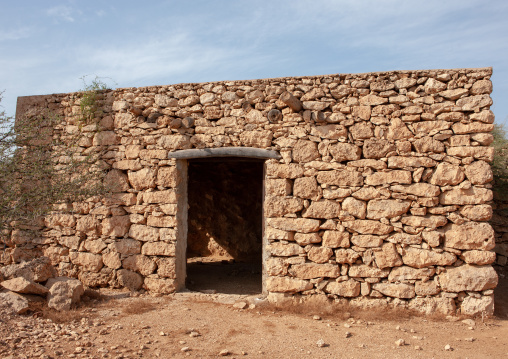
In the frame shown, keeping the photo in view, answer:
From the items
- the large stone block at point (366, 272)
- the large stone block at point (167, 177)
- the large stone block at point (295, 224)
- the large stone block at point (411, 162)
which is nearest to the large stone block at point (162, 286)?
the large stone block at point (167, 177)

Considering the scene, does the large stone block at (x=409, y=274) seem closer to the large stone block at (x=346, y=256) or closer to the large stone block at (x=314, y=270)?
the large stone block at (x=346, y=256)

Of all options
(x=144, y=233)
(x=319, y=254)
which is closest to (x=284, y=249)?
(x=319, y=254)

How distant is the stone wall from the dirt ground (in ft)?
1.16

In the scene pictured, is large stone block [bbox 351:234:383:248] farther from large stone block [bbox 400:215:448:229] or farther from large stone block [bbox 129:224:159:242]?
large stone block [bbox 129:224:159:242]

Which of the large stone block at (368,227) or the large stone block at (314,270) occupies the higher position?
the large stone block at (368,227)

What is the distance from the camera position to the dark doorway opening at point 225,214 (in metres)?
8.83

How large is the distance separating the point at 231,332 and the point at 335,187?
7.49 ft

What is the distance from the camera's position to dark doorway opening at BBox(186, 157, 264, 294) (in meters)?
8.83

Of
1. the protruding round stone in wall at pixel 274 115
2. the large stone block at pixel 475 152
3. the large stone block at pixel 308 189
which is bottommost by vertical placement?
the large stone block at pixel 308 189

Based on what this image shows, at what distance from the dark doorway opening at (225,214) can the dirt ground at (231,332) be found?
142 inches

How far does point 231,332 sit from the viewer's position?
424 centimetres

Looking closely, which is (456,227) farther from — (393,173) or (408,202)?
(393,173)

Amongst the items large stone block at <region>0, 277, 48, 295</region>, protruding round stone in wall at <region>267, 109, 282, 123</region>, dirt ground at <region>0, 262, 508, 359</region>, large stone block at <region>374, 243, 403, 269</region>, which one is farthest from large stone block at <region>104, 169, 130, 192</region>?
large stone block at <region>374, 243, 403, 269</region>

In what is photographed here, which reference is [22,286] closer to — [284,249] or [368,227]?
[284,249]
